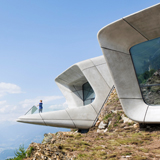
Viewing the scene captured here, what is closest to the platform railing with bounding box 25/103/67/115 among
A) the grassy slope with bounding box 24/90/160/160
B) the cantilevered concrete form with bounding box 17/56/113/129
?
the cantilevered concrete form with bounding box 17/56/113/129

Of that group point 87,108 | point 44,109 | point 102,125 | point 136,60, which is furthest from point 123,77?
point 44,109

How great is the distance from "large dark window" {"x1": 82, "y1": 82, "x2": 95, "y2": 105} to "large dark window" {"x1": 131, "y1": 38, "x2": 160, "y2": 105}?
8519 millimetres

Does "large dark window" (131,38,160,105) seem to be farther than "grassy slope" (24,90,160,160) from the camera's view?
Yes

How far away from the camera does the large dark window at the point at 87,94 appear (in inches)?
722

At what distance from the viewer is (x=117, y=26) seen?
9.09 meters

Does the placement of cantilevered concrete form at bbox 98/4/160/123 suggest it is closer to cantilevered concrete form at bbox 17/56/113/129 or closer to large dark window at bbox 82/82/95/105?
cantilevered concrete form at bbox 17/56/113/129

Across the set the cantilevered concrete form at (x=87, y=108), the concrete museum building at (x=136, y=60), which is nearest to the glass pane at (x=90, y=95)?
the cantilevered concrete form at (x=87, y=108)

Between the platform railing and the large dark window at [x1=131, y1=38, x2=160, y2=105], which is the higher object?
the large dark window at [x1=131, y1=38, x2=160, y2=105]

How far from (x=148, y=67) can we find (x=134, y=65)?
79cm

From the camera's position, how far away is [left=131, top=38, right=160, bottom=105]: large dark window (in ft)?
31.4

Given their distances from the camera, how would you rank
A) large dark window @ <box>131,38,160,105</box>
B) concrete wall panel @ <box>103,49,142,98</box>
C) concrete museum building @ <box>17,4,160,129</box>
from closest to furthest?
concrete museum building @ <box>17,4,160,129</box> → large dark window @ <box>131,38,160,105</box> → concrete wall panel @ <box>103,49,142,98</box>

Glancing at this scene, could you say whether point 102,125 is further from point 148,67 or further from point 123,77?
point 148,67

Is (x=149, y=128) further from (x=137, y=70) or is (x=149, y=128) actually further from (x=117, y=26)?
(x=117, y=26)

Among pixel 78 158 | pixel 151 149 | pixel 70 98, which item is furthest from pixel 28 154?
pixel 70 98
